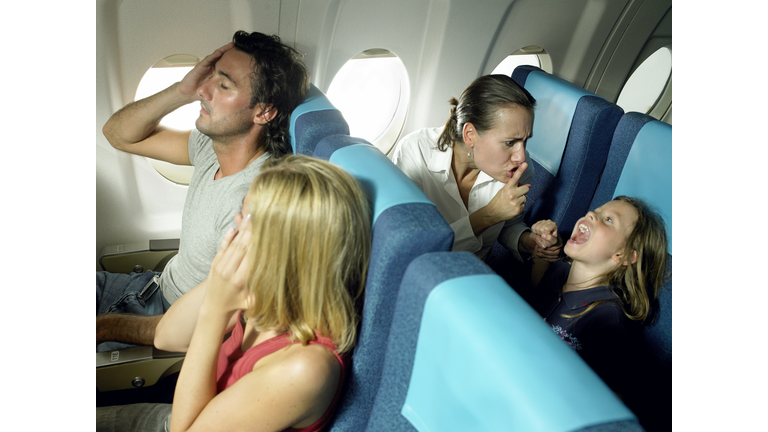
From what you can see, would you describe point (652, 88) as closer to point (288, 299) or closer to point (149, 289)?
point (149, 289)

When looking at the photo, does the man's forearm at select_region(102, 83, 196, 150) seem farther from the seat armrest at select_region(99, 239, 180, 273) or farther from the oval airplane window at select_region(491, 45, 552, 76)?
the oval airplane window at select_region(491, 45, 552, 76)

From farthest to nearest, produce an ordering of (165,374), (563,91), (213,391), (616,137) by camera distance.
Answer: (563,91) < (616,137) < (165,374) < (213,391)

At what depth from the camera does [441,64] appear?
8.62 feet

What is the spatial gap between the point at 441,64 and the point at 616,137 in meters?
1.09

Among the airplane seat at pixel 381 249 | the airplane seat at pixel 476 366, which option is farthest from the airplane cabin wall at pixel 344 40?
the airplane seat at pixel 476 366

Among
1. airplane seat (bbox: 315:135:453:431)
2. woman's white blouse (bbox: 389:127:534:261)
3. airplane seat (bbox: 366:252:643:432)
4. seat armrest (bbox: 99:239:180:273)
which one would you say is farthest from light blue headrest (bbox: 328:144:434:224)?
seat armrest (bbox: 99:239:180:273)

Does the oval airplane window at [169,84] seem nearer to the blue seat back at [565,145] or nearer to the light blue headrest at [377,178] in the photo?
the light blue headrest at [377,178]

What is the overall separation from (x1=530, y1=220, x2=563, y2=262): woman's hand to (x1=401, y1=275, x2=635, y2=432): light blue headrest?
1.10 metres

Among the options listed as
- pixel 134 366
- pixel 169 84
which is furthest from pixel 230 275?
pixel 169 84

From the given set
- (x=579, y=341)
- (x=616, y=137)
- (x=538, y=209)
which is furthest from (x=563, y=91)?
(x=579, y=341)

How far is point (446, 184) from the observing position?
2.02 m

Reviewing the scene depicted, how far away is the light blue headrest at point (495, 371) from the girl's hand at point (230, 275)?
0.41m

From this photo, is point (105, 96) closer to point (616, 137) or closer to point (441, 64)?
point (441, 64)

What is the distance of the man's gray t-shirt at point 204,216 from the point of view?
5.65 feet
